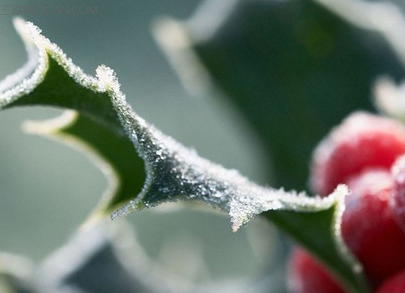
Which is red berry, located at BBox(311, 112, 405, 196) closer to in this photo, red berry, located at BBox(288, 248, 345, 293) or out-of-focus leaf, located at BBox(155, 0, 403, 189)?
Result: red berry, located at BBox(288, 248, 345, 293)

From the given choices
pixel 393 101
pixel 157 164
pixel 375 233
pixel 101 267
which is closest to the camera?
pixel 157 164

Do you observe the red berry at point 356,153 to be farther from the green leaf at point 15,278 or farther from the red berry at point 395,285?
the green leaf at point 15,278

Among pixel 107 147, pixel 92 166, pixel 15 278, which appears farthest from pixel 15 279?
pixel 92 166

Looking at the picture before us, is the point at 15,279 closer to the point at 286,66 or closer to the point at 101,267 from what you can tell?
the point at 101,267

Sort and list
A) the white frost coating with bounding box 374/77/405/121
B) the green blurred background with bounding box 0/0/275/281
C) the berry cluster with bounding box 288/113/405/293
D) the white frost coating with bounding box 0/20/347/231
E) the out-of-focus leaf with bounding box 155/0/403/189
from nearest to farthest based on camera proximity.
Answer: the white frost coating with bounding box 0/20/347/231, the berry cluster with bounding box 288/113/405/293, the white frost coating with bounding box 374/77/405/121, the out-of-focus leaf with bounding box 155/0/403/189, the green blurred background with bounding box 0/0/275/281

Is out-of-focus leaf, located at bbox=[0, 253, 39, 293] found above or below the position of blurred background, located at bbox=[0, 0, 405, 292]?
below

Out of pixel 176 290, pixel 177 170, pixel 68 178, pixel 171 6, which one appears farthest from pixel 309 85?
pixel 171 6

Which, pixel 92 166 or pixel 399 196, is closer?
pixel 399 196

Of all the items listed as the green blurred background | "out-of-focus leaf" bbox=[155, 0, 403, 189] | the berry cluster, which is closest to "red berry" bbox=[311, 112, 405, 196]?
the berry cluster
